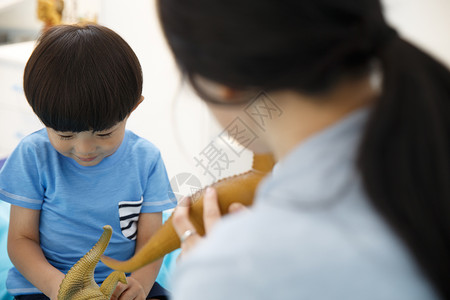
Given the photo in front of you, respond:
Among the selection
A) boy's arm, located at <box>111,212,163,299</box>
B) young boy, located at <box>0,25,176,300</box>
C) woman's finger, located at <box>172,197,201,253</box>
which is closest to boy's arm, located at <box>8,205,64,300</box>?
young boy, located at <box>0,25,176,300</box>

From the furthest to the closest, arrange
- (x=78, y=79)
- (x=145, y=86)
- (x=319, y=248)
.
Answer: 1. (x=145, y=86)
2. (x=78, y=79)
3. (x=319, y=248)

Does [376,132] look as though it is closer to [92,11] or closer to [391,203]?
[391,203]

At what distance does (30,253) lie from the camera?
0.79 meters

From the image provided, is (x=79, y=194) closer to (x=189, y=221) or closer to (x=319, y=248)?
(x=189, y=221)

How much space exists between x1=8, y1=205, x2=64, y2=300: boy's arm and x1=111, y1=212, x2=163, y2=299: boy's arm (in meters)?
0.11

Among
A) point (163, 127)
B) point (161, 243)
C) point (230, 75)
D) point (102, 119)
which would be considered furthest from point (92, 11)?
point (230, 75)

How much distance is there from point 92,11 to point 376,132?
1.76 metres

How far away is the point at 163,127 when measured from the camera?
5.42 feet

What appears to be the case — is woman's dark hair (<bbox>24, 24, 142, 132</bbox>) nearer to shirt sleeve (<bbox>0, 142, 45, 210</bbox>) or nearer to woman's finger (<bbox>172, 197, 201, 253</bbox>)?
shirt sleeve (<bbox>0, 142, 45, 210</bbox>)

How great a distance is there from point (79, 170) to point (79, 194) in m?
0.04

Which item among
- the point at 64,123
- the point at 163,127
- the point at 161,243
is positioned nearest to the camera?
the point at 161,243

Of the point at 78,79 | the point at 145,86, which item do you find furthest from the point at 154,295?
the point at 145,86

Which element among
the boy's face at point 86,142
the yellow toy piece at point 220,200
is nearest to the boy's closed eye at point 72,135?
the boy's face at point 86,142

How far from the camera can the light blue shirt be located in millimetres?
320
